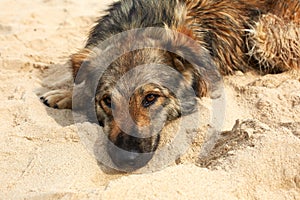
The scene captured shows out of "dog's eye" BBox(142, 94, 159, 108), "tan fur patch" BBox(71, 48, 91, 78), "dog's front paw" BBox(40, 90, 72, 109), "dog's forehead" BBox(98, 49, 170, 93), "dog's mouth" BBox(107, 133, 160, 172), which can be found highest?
"dog's forehead" BBox(98, 49, 170, 93)

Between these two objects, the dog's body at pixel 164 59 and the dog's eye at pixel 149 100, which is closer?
the dog's body at pixel 164 59

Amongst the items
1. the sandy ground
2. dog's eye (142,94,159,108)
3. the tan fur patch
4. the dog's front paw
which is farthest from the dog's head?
the dog's front paw

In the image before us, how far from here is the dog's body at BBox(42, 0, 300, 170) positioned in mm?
3887

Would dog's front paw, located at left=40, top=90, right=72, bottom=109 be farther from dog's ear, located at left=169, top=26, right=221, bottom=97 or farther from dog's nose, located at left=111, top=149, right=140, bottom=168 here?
dog's nose, located at left=111, top=149, right=140, bottom=168

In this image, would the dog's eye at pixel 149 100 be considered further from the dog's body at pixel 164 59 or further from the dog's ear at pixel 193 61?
the dog's ear at pixel 193 61

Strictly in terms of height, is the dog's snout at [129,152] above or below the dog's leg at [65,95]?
above

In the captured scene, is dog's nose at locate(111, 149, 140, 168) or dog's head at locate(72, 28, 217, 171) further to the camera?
dog's head at locate(72, 28, 217, 171)

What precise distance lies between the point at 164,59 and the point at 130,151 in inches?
46.4

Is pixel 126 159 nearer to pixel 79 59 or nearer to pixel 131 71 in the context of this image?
pixel 131 71

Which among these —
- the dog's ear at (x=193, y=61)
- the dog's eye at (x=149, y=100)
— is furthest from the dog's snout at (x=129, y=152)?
the dog's ear at (x=193, y=61)

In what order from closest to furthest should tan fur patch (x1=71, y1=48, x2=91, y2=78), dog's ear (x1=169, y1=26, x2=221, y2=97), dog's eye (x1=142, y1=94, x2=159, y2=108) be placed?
dog's eye (x1=142, y1=94, x2=159, y2=108) → dog's ear (x1=169, y1=26, x2=221, y2=97) → tan fur patch (x1=71, y1=48, x2=91, y2=78)

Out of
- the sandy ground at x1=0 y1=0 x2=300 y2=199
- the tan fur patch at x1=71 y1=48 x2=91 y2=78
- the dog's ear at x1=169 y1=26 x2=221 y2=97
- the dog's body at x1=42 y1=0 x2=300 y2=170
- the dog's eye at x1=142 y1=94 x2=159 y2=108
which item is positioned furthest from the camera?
the tan fur patch at x1=71 y1=48 x2=91 y2=78

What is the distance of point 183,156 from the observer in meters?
3.68

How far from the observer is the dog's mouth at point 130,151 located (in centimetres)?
355
